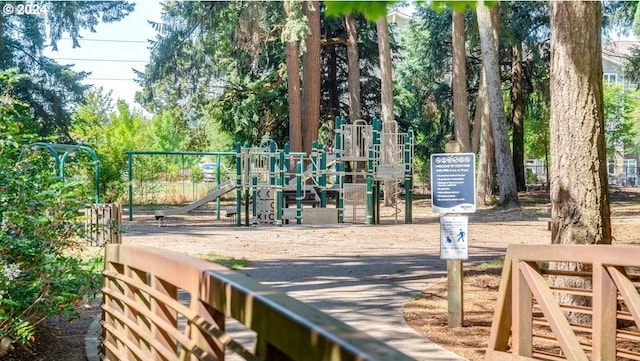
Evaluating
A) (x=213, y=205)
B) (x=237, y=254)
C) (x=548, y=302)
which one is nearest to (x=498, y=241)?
(x=237, y=254)

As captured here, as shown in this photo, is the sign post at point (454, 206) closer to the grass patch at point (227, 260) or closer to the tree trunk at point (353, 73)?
the grass patch at point (227, 260)

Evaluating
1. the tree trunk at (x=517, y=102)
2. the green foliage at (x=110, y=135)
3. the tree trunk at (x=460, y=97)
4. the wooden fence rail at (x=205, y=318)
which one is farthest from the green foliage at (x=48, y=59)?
the wooden fence rail at (x=205, y=318)

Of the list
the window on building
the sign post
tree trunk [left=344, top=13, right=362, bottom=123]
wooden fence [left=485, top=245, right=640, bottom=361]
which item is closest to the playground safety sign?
the sign post

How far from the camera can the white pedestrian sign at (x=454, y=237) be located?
7762 mm

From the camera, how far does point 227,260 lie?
13242mm

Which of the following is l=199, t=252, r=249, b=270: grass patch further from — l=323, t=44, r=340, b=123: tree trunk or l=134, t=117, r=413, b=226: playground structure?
l=323, t=44, r=340, b=123: tree trunk

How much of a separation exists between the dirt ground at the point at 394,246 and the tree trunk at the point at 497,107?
38.6 inches

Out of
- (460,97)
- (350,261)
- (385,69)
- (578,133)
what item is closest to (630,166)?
(385,69)

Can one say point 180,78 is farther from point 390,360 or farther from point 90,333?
point 390,360

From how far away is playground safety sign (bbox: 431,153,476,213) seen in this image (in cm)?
771

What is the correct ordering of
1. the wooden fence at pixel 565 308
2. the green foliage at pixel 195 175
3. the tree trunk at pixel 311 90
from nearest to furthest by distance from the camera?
the wooden fence at pixel 565 308 < the tree trunk at pixel 311 90 < the green foliage at pixel 195 175

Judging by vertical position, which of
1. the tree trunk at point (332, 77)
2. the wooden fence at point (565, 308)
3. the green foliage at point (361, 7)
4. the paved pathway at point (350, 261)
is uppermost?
the tree trunk at point (332, 77)

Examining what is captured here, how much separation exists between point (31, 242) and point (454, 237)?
3.64 meters

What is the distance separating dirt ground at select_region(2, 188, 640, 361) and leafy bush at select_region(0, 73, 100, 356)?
0.53 metres
